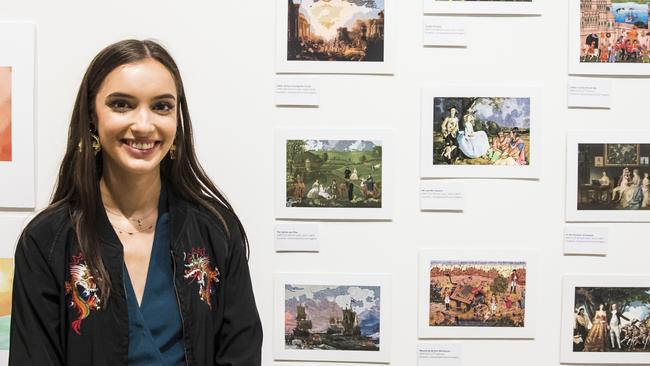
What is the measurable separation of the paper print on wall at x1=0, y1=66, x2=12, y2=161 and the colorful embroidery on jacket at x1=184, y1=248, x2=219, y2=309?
75 centimetres

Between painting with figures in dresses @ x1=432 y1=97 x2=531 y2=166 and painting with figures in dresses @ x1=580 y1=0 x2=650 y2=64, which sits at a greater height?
painting with figures in dresses @ x1=580 y1=0 x2=650 y2=64

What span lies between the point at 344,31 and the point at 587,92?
696 millimetres

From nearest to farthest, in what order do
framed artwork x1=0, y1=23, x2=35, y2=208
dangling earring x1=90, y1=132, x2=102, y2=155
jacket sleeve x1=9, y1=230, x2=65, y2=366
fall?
jacket sleeve x1=9, y1=230, x2=65, y2=366, dangling earring x1=90, y1=132, x2=102, y2=155, framed artwork x1=0, y1=23, x2=35, y2=208

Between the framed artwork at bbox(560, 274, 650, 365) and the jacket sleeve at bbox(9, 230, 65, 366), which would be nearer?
the jacket sleeve at bbox(9, 230, 65, 366)

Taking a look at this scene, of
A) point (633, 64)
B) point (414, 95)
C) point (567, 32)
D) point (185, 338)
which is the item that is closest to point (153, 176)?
point (185, 338)

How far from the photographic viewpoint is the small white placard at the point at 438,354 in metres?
2.07

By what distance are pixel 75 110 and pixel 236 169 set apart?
561mm

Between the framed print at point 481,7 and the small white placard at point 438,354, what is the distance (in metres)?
0.93

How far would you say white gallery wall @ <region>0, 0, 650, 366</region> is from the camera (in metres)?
2.00

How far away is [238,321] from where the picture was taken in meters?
1.60

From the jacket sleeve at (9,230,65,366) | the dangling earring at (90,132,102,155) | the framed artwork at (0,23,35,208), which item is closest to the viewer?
the jacket sleeve at (9,230,65,366)

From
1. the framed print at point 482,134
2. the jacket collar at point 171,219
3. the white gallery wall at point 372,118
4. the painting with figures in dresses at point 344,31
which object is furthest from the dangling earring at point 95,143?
the framed print at point 482,134

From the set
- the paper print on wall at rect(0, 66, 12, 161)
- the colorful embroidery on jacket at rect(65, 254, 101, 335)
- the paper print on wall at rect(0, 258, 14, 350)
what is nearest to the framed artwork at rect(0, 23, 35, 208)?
the paper print on wall at rect(0, 66, 12, 161)

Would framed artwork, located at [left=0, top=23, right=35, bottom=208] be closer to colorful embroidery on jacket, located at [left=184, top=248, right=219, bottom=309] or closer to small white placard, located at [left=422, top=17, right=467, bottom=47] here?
colorful embroidery on jacket, located at [left=184, top=248, right=219, bottom=309]
